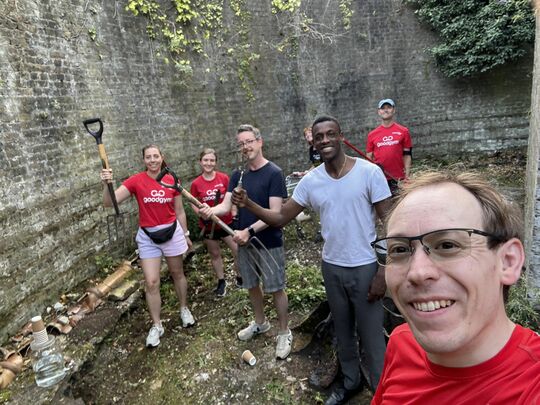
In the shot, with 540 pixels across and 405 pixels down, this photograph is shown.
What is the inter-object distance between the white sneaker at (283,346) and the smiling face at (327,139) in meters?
2.10

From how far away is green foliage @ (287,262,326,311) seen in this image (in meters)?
4.54

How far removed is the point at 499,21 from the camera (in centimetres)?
988

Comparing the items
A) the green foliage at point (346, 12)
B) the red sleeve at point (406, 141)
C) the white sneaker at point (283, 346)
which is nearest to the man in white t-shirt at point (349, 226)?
the white sneaker at point (283, 346)

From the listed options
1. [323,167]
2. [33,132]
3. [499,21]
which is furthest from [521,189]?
[33,132]

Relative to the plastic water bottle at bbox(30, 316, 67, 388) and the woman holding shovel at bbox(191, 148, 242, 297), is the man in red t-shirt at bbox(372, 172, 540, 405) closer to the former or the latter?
the plastic water bottle at bbox(30, 316, 67, 388)

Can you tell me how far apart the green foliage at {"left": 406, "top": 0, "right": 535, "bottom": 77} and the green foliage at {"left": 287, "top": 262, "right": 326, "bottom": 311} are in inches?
343

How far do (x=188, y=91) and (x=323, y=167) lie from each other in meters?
5.70

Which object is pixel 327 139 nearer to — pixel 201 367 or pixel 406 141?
pixel 201 367

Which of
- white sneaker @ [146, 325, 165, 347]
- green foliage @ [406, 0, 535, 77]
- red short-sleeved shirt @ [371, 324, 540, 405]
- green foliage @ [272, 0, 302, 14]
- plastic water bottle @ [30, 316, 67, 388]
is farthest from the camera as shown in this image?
green foliage @ [406, 0, 535, 77]

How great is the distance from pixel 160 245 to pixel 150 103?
366 centimetres

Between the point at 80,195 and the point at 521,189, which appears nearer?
the point at 80,195

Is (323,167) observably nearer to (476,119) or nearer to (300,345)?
(300,345)

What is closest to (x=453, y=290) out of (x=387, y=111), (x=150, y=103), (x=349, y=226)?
(x=349, y=226)

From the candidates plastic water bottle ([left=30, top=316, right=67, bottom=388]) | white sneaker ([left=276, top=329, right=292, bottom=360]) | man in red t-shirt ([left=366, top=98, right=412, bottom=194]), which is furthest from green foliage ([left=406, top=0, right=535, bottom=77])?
plastic water bottle ([left=30, top=316, right=67, bottom=388])
